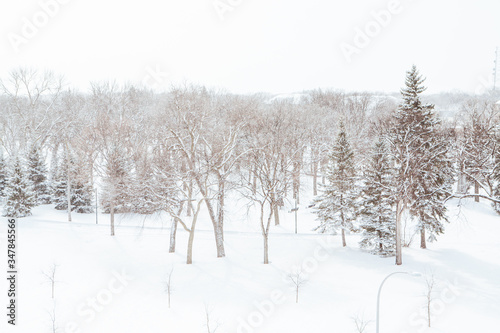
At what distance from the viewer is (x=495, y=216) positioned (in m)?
38.2

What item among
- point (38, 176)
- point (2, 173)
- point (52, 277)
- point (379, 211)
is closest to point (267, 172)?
point (379, 211)

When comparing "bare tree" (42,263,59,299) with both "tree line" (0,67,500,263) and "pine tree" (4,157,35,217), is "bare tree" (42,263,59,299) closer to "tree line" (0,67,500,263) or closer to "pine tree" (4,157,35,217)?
"tree line" (0,67,500,263)

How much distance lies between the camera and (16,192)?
105ft

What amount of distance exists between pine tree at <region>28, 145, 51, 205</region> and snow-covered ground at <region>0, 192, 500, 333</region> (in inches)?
397

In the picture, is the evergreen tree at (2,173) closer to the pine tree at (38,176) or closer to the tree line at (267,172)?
the tree line at (267,172)

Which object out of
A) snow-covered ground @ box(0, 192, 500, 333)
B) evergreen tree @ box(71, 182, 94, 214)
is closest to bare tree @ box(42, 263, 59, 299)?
snow-covered ground @ box(0, 192, 500, 333)

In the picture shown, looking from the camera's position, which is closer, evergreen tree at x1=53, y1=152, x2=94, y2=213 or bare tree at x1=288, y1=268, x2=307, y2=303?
bare tree at x1=288, y1=268, x2=307, y2=303

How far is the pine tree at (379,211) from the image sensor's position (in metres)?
26.3

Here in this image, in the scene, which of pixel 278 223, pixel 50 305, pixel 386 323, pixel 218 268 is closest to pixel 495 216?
pixel 278 223

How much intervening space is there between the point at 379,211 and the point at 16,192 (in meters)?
31.9

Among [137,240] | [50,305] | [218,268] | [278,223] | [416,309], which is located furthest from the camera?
[278,223]

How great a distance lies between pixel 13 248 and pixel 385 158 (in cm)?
2739

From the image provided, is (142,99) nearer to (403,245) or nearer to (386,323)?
(403,245)

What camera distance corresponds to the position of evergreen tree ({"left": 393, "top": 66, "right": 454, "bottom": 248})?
24547 mm
